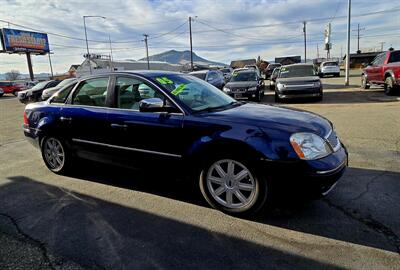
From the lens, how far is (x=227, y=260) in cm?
258

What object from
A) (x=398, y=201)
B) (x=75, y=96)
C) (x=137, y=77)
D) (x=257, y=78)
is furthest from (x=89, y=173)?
(x=257, y=78)

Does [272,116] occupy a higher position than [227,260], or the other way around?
[272,116]

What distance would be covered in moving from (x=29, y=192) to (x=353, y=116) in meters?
8.27

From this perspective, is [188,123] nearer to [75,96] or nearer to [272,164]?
[272,164]

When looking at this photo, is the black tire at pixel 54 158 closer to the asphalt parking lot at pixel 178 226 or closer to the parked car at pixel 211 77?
the asphalt parking lot at pixel 178 226

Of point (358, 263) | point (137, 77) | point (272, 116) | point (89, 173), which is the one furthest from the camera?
point (89, 173)

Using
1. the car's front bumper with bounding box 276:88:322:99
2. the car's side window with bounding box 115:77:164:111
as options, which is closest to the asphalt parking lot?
the car's side window with bounding box 115:77:164:111

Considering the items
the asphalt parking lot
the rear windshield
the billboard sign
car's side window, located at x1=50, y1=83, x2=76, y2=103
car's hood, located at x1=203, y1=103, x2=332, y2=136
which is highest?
the billboard sign

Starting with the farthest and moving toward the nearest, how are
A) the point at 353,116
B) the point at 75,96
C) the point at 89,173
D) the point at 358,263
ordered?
the point at 353,116, the point at 89,173, the point at 75,96, the point at 358,263

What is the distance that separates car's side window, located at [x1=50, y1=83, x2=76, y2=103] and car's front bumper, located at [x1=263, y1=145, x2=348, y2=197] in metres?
3.37

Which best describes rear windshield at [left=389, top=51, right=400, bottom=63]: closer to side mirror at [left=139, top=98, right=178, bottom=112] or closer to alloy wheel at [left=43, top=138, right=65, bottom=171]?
side mirror at [left=139, top=98, right=178, bottom=112]

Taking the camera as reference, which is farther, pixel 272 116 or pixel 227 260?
pixel 272 116

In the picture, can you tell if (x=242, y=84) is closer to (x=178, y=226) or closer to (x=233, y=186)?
(x=233, y=186)

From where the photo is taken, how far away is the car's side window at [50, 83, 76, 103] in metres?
4.77
